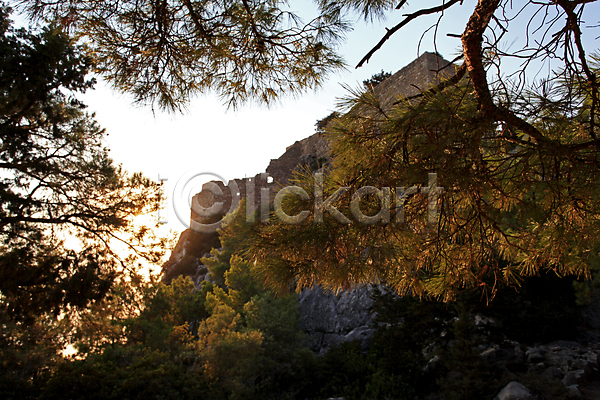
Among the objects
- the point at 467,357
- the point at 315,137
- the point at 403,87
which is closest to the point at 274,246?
the point at 467,357

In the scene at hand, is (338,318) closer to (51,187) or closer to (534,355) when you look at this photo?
(534,355)

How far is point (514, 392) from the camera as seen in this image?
4.71 metres

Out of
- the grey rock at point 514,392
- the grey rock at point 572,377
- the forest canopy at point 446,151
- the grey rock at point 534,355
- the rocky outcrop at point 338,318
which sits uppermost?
the forest canopy at point 446,151

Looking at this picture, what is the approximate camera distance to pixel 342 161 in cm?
172

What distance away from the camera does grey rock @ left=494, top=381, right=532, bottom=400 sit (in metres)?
4.61

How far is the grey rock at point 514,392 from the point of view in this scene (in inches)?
182

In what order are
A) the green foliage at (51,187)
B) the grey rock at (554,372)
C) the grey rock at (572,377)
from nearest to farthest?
the green foliage at (51,187) → the grey rock at (572,377) → the grey rock at (554,372)

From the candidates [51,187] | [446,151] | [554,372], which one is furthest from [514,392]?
[51,187]

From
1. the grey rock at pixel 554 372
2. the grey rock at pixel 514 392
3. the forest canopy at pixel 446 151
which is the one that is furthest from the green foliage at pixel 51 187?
the grey rock at pixel 554 372

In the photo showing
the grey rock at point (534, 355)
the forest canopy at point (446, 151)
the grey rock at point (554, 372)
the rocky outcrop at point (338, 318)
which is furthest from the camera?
the rocky outcrop at point (338, 318)

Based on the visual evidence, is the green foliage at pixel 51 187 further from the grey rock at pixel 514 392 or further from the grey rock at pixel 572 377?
the grey rock at pixel 572 377

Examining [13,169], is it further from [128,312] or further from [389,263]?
[389,263]

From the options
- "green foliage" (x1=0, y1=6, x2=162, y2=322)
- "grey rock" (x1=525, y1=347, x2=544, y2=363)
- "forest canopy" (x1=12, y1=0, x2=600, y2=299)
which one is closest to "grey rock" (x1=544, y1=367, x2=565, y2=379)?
"grey rock" (x1=525, y1=347, x2=544, y2=363)

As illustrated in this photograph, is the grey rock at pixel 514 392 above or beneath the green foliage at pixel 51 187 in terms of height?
beneath
